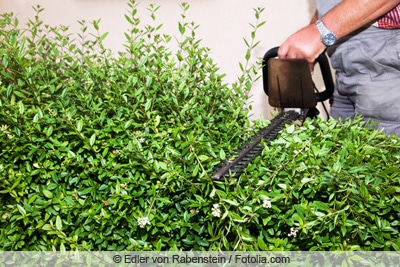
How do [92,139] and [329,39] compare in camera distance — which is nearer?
[92,139]

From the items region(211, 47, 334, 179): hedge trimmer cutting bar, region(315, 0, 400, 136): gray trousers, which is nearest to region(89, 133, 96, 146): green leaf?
region(211, 47, 334, 179): hedge trimmer cutting bar

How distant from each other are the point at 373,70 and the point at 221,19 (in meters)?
0.89

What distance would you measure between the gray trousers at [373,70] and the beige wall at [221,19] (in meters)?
0.59

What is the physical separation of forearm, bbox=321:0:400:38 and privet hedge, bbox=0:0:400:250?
1.41 ft

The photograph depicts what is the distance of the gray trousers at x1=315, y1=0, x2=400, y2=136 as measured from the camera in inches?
53.7

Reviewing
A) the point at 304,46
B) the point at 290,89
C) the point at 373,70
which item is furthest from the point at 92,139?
the point at 373,70

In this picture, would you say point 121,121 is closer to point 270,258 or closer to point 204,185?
point 204,185

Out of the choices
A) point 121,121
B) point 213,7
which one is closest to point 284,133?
point 121,121

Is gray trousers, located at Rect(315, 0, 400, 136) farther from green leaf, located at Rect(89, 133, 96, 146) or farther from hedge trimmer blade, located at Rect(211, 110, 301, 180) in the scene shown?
green leaf, located at Rect(89, 133, 96, 146)

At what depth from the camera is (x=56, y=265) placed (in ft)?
2.47

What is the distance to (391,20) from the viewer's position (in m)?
1.35

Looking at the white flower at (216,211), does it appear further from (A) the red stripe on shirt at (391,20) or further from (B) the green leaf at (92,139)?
(A) the red stripe on shirt at (391,20)

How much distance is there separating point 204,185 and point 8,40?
2.02 feet

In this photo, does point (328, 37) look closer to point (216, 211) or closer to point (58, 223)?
point (216, 211)
